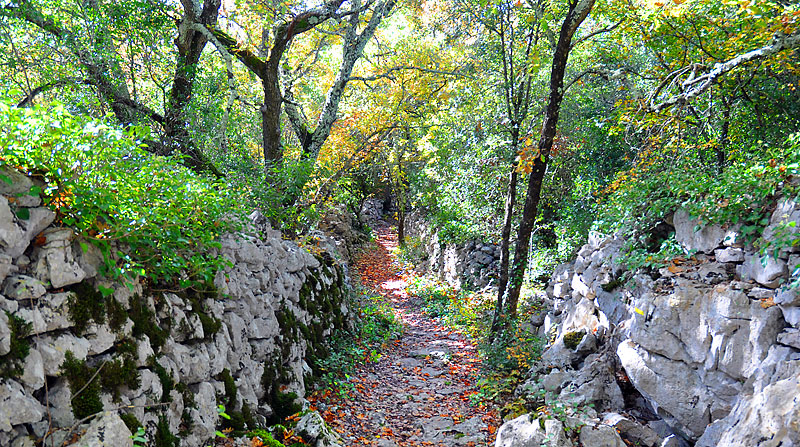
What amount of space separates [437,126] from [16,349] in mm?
12667

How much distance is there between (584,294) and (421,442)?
3.48 metres

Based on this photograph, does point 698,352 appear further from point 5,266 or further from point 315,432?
point 5,266

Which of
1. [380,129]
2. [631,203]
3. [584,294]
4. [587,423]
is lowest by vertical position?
[587,423]

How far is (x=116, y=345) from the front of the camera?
11.3 ft

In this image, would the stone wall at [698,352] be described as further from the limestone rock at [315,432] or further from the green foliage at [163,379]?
the green foliage at [163,379]

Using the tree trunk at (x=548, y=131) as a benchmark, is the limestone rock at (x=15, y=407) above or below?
below

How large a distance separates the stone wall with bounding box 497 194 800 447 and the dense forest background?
48 centimetres

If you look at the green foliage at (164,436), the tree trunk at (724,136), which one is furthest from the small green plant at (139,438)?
the tree trunk at (724,136)

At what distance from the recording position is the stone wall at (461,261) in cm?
1316

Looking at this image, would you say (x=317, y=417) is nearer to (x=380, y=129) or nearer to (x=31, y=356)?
(x=31, y=356)

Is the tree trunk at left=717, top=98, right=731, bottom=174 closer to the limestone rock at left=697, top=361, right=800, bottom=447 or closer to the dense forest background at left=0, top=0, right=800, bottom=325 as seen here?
the dense forest background at left=0, top=0, right=800, bottom=325

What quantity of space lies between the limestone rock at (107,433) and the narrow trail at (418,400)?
2994 mm

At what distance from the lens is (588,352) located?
6344 mm

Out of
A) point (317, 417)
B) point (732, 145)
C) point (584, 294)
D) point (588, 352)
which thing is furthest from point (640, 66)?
point (317, 417)
